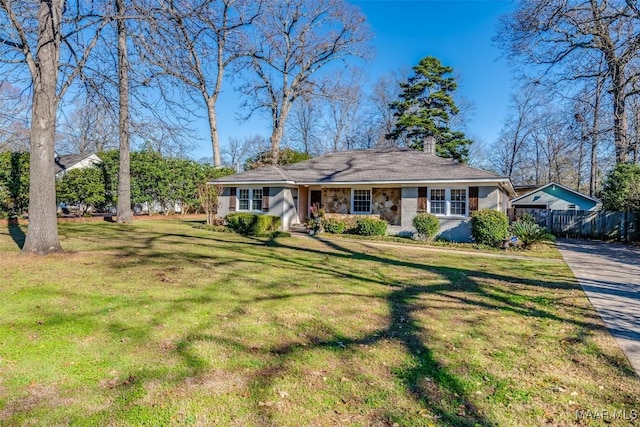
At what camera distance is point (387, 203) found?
16812 mm

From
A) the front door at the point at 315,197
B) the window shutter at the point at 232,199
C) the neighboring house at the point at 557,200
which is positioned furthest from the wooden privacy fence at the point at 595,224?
the window shutter at the point at 232,199

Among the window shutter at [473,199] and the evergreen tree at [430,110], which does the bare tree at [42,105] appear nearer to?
the window shutter at [473,199]

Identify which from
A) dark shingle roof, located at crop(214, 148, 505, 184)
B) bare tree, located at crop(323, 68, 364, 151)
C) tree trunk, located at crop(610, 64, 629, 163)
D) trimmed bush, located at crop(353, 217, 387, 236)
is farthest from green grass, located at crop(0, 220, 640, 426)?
bare tree, located at crop(323, 68, 364, 151)

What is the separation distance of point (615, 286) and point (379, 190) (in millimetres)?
10518

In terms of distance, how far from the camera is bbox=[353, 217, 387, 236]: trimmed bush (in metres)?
15.7

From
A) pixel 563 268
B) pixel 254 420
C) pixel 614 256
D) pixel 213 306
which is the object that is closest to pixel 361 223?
pixel 563 268

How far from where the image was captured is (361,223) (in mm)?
15828

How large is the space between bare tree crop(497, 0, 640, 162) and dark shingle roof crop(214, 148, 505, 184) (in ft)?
19.0

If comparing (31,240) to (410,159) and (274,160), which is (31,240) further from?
(274,160)

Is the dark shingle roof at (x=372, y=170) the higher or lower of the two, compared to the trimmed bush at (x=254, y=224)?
higher

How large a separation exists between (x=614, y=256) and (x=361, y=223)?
9.07 m

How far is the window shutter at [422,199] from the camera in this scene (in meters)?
15.6

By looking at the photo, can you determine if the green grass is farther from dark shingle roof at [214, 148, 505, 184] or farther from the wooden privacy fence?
the wooden privacy fence

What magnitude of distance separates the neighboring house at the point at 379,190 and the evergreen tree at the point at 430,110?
34.7 ft
